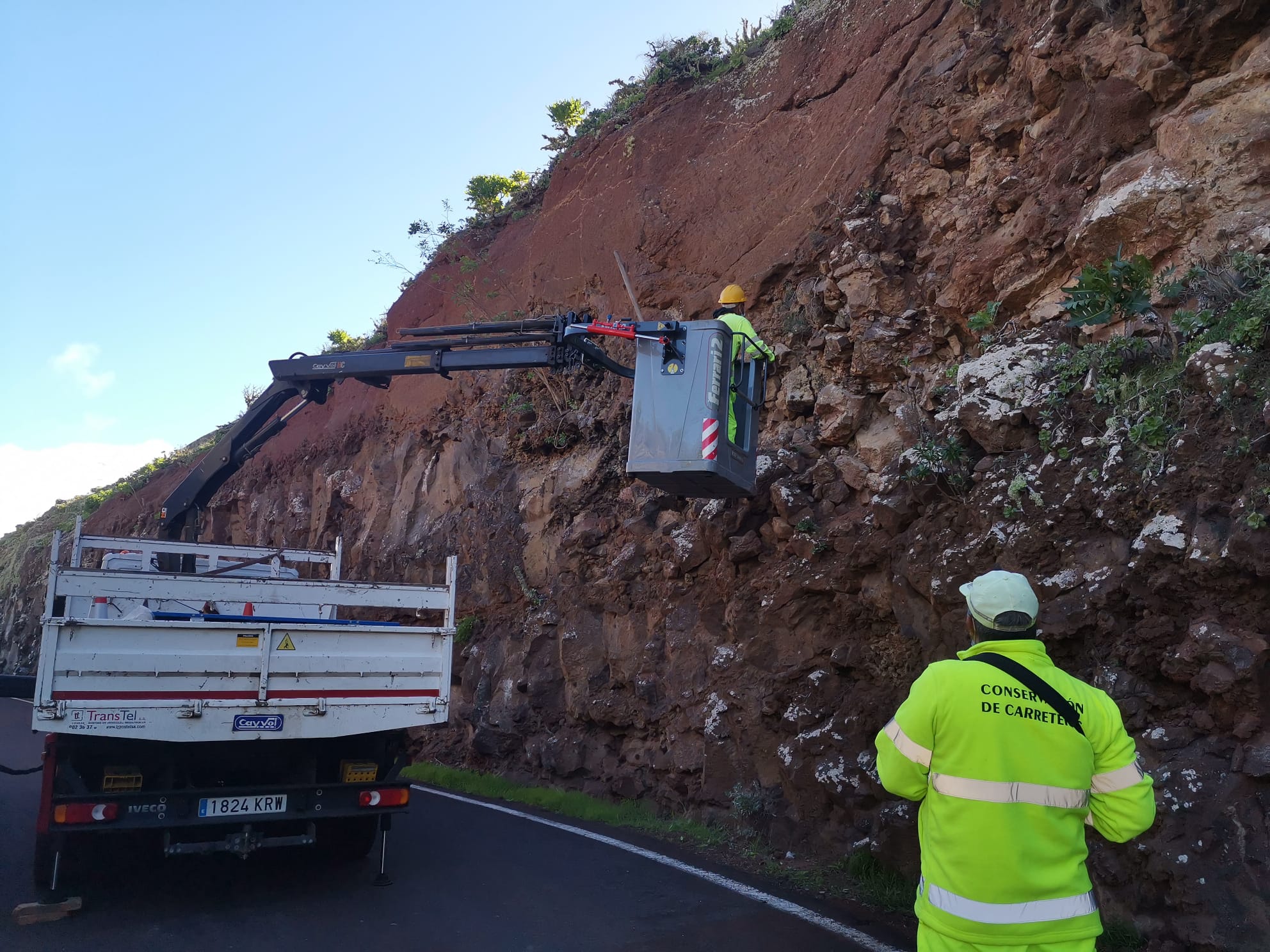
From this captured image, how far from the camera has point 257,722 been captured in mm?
6312

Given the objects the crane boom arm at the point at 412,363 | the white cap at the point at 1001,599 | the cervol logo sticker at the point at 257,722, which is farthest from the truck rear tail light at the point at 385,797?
the white cap at the point at 1001,599

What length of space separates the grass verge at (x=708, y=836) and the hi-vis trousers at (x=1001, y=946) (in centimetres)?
330

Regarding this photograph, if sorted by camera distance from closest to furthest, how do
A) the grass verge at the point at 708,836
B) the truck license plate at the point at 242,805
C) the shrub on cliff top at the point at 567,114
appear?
the grass verge at the point at 708,836
the truck license plate at the point at 242,805
the shrub on cliff top at the point at 567,114

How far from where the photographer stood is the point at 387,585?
7434 millimetres

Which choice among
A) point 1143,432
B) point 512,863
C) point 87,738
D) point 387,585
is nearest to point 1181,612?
point 1143,432

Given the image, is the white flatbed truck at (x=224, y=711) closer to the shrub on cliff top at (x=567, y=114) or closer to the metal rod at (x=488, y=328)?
the metal rod at (x=488, y=328)

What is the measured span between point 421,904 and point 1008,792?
4.60 m

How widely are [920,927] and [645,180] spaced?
11.9m

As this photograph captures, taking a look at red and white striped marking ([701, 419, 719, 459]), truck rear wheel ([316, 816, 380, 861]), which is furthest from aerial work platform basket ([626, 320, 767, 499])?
truck rear wheel ([316, 816, 380, 861])

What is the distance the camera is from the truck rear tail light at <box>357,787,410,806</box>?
6594 millimetres

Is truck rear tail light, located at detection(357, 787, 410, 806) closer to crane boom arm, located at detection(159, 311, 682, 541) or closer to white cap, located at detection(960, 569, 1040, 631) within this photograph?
crane boom arm, located at detection(159, 311, 682, 541)

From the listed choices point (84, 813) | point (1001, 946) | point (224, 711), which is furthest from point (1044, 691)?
point (84, 813)

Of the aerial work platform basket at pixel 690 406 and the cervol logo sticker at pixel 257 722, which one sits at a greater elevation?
the aerial work platform basket at pixel 690 406

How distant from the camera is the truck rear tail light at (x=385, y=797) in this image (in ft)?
21.6
